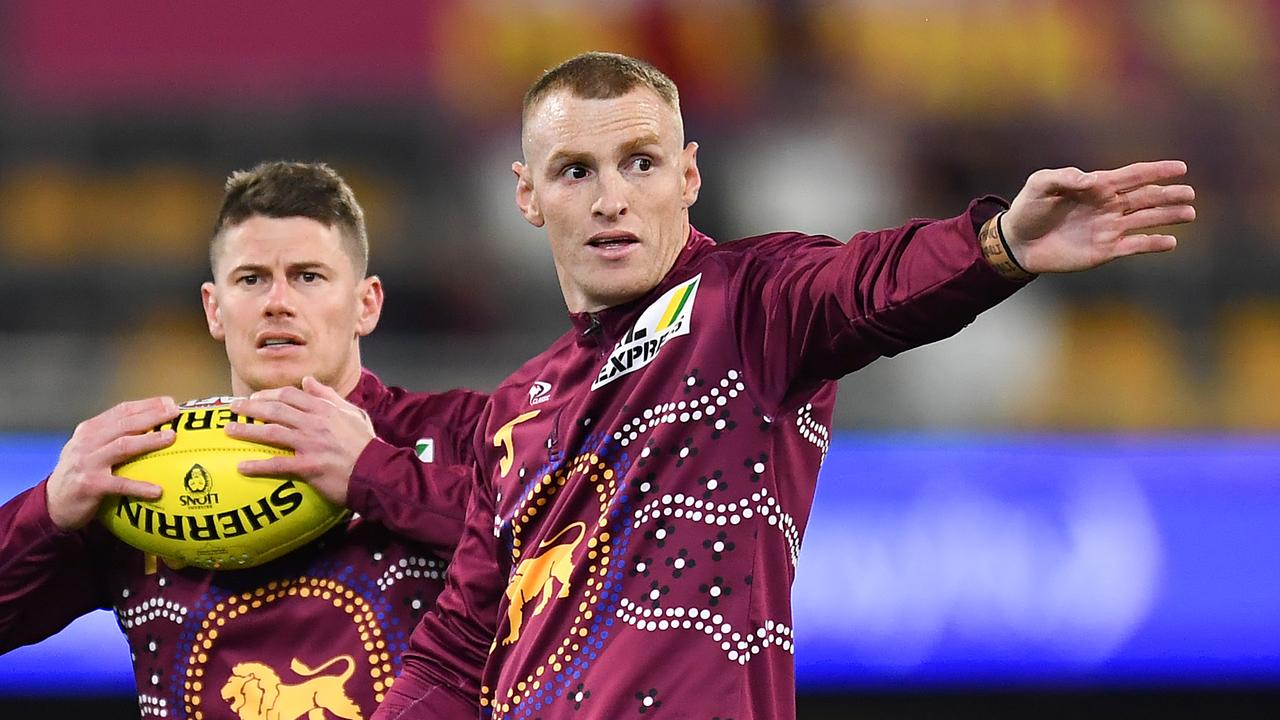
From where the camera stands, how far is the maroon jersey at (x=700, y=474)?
2641mm

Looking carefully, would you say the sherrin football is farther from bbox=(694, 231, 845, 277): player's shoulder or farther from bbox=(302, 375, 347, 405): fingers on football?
bbox=(694, 231, 845, 277): player's shoulder

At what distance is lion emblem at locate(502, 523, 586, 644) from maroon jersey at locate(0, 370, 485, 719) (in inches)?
15.7

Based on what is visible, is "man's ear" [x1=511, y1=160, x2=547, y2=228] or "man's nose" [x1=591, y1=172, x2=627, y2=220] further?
"man's ear" [x1=511, y1=160, x2=547, y2=228]

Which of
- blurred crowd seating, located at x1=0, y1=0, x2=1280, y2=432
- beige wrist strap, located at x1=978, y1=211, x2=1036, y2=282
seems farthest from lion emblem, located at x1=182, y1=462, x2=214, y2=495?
blurred crowd seating, located at x1=0, y1=0, x2=1280, y2=432

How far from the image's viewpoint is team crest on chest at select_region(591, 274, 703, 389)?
286 centimetres

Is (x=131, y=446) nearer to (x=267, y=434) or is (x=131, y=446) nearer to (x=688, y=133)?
(x=267, y=434)

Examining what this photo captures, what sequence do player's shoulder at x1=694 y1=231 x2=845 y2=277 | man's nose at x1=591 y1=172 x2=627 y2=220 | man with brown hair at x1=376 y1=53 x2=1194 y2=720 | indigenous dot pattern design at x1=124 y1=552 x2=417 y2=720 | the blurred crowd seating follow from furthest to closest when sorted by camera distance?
1. the blurred crowd seating
2. indigenous dot pattern design at x1=124 y1=552 x2=417 y2=720
3. man's nose at x1=591 y1=172 x2=627 y2=220
4. player's shoulder at x1=694 y1=231 x2=845 y2=277
5. man with brown hair at x1=376 y1=53 x2=1194 y2=720

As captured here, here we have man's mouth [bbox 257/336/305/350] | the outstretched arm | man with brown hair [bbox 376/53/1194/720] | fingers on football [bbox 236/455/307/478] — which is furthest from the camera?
man's mouth [bbox 257/336/305/350]

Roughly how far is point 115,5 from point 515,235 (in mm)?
3348

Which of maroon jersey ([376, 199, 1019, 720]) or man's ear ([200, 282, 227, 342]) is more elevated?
man's ear ([200, 282, 227, 342])

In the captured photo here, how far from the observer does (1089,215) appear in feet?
7.91

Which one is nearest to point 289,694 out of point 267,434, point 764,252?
point 267,434

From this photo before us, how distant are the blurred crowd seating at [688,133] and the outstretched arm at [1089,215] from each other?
4110mm

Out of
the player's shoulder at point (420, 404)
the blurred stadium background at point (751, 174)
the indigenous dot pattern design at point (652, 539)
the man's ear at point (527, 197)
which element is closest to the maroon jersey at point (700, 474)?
the indigenous dot pattern design at point (652, 539)
